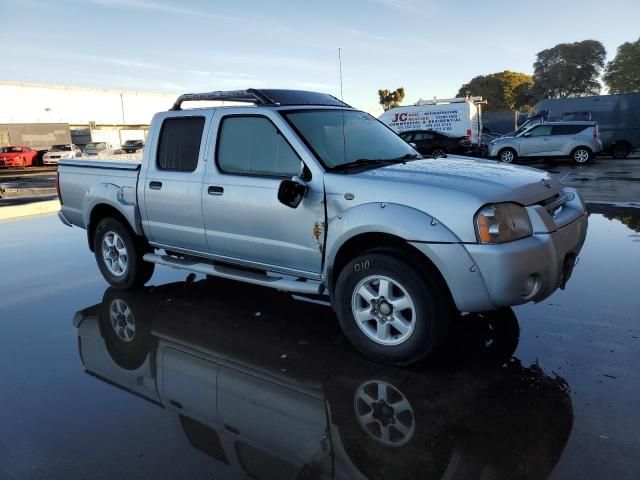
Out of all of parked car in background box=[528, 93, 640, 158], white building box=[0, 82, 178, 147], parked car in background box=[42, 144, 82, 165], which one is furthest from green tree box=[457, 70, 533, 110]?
parked car in background box=[42, 144, 82, 165]

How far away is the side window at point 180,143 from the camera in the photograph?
4859 millimetres

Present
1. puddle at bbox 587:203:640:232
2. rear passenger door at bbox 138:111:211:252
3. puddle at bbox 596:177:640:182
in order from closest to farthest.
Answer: rear passenger door at bbox 138:111:211:252
puddle at bbox 587:203:640:232
puddle at bbox 596:177:640:182

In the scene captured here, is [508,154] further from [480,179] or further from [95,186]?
[480,179]

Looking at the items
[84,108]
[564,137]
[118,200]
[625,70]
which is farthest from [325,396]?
[625,70]

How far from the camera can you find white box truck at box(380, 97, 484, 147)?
22.8 metres

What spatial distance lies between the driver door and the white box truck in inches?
746

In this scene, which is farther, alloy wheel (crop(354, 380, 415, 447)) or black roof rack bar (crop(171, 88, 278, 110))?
black roof rack bar (crop(171, 88, 278, 110))

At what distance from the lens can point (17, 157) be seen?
3031 centimetres

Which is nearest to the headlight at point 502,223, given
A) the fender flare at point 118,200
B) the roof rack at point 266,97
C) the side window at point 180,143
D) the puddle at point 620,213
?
the roof rack at point 266,97

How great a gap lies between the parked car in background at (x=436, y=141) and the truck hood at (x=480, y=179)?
1740 centimetres

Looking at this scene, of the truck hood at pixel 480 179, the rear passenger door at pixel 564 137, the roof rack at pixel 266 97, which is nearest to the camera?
the truck hood at pixel 480 179

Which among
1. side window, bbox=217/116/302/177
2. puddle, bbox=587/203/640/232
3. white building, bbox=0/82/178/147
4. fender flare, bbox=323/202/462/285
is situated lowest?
puddle, bbox=587/203/640/232

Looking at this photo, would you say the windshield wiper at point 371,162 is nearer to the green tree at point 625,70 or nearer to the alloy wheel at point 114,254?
the alloy wheel at point 114,254

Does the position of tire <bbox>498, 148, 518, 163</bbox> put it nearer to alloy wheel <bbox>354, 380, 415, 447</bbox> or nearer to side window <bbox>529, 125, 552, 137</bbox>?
side window <bbox>529, 125, 552, 137</bbox>
